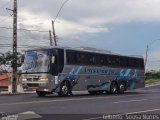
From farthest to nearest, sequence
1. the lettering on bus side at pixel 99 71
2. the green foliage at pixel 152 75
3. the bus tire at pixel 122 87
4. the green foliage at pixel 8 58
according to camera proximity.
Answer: the green foliage at pixel 152 75, the green foliage at pixel 8 58, the bus tire at pixel 122 87, the lettering on bus side at pixel 99 71

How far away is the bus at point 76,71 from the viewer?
1172 inches

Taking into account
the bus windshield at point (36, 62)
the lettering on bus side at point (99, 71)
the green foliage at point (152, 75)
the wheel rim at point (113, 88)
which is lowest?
the wheel rim at point (113, 88)

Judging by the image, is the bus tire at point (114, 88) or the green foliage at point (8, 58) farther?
the green foliage at point (8, 58)

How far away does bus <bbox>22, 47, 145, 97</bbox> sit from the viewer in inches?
1172

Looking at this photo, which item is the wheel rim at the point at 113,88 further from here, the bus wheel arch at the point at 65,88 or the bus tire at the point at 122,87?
the bus wheel arch at the point at 65,88

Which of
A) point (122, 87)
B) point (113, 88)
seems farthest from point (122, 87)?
point (113, 88)

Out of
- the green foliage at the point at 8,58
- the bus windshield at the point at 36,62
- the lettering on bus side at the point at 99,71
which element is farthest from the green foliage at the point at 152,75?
the bus windshield at the point at 36,62

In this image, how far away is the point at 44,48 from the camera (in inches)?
1184

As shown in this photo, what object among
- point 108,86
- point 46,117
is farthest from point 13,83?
point 46,117

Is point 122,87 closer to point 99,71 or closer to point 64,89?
point 99,71

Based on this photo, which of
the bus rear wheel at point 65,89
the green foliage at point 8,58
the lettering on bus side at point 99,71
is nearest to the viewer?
the bus rear wheel at point 65,89

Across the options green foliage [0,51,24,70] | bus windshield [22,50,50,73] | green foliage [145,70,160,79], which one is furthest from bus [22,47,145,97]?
green foliage [145,70,160,79]

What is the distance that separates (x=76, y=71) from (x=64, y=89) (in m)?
1.74

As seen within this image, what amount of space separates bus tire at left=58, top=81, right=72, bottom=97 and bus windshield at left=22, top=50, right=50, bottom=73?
1.79 metres
